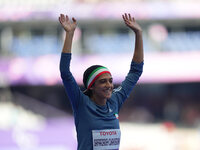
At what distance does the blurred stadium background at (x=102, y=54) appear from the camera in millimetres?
15180

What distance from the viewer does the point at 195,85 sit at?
703 inches

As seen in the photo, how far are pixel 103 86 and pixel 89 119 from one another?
0.77 feet

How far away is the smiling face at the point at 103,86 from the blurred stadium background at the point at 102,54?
11.0 meters

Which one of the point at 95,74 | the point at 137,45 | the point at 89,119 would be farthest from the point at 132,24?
the point at 89,119

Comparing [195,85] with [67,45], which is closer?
[67,45]

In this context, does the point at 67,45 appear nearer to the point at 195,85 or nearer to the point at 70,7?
the point at 70,7

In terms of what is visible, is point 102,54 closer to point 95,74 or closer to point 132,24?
point 132,24

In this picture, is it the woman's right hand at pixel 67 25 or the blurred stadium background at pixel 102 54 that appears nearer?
the woman's right hand at pixel 67 25

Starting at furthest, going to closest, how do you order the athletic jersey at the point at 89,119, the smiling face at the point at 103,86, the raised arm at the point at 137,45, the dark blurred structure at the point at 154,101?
the dark blurred structure at the point at 154,101 < the raised arm at the point at 137,45 < the smiling face at the point at 103,86 < the athletic jersey at the point at 89,119

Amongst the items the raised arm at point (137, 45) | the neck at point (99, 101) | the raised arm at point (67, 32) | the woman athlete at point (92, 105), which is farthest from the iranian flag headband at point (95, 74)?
the raised arm at point (137, 45)

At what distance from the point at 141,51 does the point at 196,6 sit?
13.7m

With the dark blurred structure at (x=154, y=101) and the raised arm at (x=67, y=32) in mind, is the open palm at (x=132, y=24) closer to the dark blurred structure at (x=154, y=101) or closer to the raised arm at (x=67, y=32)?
the raised arm at (x=67, y=32)

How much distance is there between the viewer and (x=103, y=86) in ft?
9.47

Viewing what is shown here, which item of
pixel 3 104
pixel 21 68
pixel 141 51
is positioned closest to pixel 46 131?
pixel 3 104
